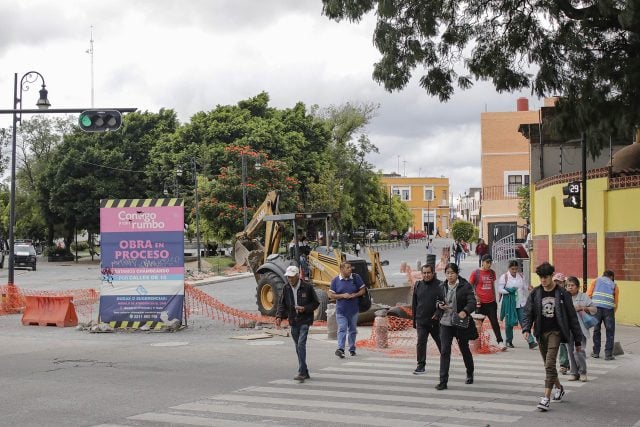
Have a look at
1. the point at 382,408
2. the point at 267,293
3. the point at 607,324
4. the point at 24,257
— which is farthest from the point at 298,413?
the point at 24,257

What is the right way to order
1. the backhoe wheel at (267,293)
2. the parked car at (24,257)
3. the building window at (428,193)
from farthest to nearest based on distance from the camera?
1. the building window at (428,193)
2. the parked car at (24,257)
3. the backhoe wheel at (267,293)

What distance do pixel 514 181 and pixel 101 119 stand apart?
49.3 meters

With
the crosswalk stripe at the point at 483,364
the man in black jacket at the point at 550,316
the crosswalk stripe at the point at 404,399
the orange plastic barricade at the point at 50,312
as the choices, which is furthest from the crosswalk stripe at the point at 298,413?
the orange plastic barricade at the point at 50,312

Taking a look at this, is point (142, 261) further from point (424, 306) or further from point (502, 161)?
point (502, 161)

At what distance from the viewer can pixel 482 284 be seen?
52.6 ft

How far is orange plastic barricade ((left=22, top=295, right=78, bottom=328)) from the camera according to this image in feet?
70.0

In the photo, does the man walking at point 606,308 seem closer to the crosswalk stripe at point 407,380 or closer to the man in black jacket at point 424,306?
the crosswalk stripe at point 407,380

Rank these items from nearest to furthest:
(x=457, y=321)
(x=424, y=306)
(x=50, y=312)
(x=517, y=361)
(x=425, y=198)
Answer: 1. (x=457, y=321)
2. (x=424, y=306)
3. (x=517, y=361)
4. (x=50, y=312)
5. (x=425, y=198)

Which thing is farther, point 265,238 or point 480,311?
point 265,238

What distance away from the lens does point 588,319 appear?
13.9m

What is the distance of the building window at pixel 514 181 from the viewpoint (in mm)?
62562

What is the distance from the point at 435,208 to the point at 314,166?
292 feet

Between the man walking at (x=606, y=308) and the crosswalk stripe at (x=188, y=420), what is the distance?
7627 millimetres

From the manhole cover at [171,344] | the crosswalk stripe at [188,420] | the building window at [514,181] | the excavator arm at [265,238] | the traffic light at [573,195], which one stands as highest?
the building window at [514,181]
